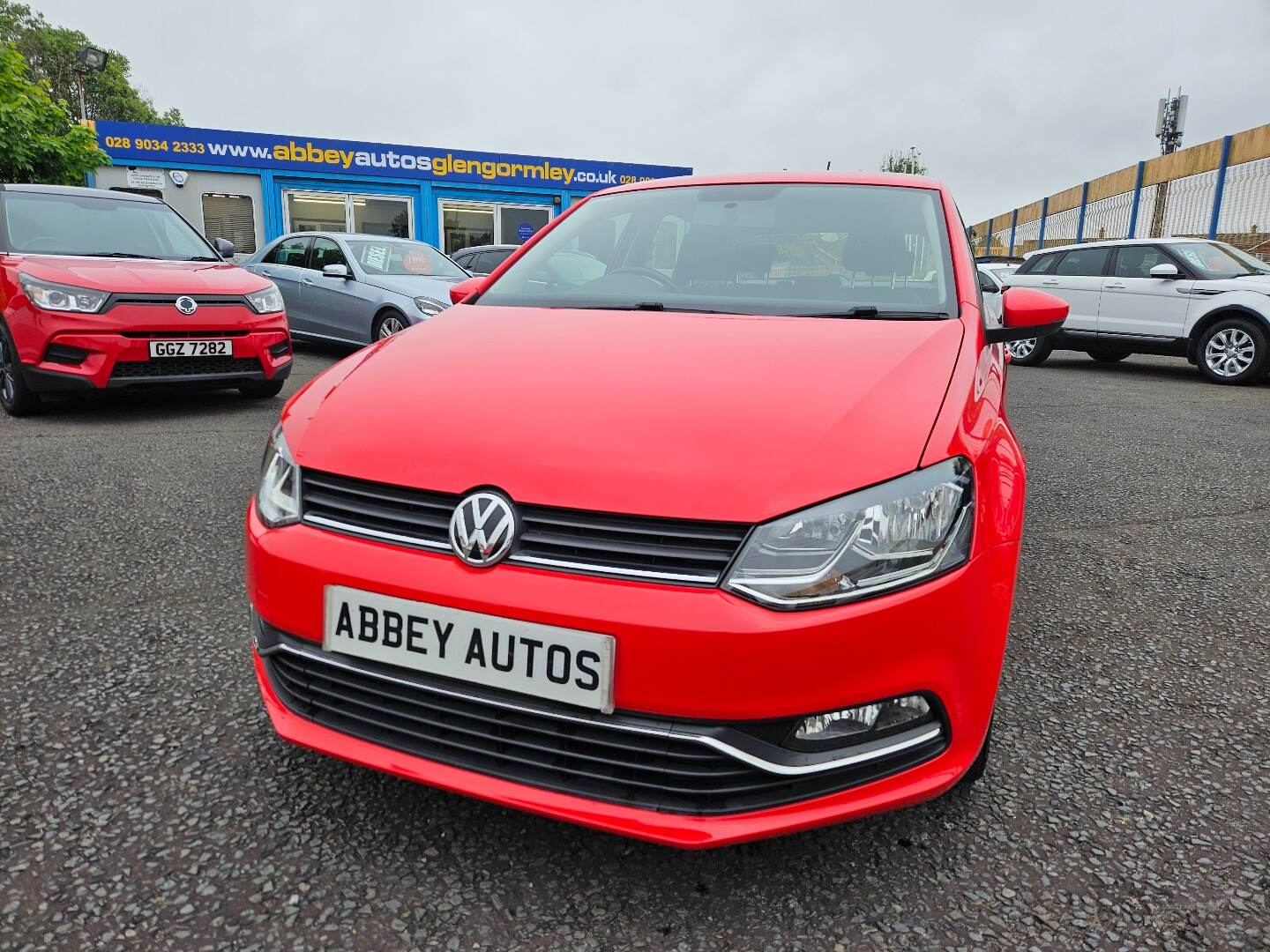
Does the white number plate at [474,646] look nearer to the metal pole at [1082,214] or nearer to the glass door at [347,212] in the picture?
the glass door at [347,212]

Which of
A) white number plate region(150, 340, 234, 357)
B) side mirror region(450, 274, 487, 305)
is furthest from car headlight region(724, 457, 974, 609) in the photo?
white number plate region(150, 340, 234, 357)

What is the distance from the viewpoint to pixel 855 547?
145cm

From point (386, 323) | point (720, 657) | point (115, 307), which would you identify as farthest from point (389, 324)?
point (720, 657)

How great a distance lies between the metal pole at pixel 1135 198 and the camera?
1889 cm

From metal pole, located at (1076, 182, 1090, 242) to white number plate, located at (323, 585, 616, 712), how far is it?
23800 millimetres

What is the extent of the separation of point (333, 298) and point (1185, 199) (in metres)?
16.3

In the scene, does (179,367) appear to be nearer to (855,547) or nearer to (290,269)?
(290,269)

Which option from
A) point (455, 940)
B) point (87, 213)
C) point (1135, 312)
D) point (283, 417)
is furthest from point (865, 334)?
point (1135, 312)

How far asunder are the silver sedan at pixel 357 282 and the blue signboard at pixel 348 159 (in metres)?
10.8

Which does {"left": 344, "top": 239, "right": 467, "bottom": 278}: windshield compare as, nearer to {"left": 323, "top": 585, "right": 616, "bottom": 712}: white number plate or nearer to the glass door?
{"left": 323, "top": 585, "right": 616, "bottom": 712}: white number plate

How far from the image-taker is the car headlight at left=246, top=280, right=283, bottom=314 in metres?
5.96

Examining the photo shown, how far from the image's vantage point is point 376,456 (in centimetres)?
167

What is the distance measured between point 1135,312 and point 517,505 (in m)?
10.3

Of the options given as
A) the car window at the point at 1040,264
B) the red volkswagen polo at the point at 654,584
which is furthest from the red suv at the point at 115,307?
the car window at the point at 1040,264
